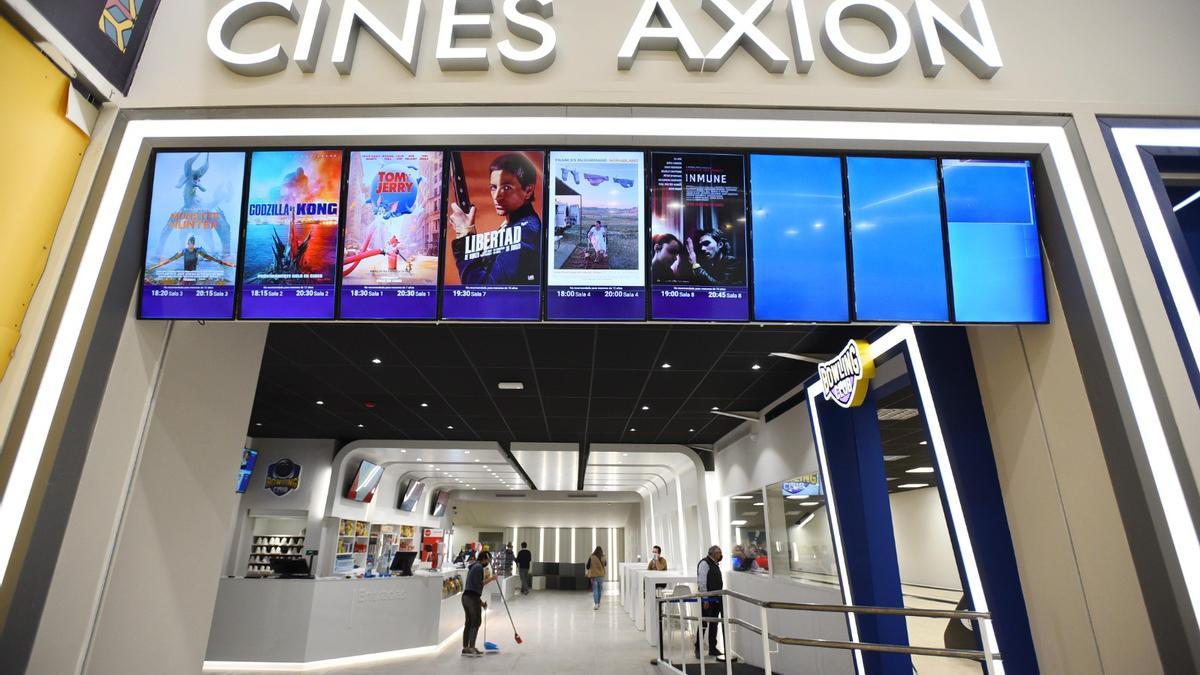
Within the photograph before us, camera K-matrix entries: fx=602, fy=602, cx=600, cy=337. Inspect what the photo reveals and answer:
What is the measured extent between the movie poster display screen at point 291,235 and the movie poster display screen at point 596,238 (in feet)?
4.31

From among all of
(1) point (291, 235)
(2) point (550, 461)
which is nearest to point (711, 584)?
(2) point (550, 461)

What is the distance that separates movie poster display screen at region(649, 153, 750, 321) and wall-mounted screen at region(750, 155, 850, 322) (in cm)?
11

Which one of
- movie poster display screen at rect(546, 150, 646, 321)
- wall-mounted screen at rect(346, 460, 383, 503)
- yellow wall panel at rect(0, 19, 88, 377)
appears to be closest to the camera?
yellow wall panel at rect(0, 19, 88, 377)

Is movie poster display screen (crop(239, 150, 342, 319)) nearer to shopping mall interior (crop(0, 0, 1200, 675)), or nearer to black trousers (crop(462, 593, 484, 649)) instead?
shopping mall interior (crop(0, 0, 1200, 675))

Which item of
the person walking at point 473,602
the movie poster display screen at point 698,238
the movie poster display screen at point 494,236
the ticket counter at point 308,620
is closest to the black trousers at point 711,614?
the person walking at point 473,602

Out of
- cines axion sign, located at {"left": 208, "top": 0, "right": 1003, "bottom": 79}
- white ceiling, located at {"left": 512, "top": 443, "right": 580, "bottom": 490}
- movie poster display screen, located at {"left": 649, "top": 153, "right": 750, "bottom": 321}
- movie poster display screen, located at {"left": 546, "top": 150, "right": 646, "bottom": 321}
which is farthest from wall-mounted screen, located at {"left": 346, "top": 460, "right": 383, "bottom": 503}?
movie poster display screen, located at {"left": 649, "top": 153, "right": 750, "bottom": 321}

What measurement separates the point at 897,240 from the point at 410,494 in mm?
18776

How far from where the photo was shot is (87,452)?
3.15 meters

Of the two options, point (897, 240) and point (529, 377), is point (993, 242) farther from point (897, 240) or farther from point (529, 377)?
point (529, 377)

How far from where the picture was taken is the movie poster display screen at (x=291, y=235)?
3.46 metres

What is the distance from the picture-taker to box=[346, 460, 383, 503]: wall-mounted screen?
14828 millimetres

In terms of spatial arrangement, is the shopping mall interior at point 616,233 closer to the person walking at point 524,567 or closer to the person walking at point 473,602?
the person walking at point 473,602

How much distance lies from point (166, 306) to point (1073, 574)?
5.23 metres

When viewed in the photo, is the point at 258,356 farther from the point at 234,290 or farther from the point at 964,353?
the point at 964,353
